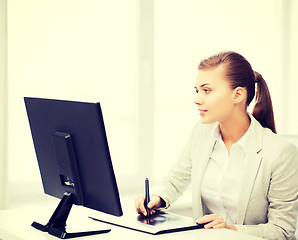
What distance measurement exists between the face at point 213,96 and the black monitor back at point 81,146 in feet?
2.24

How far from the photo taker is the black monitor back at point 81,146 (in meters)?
1.54

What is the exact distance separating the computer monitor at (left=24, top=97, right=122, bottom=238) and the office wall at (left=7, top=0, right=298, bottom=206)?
44.2 inches

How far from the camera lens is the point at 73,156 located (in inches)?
64.9

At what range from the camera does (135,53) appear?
3318mm

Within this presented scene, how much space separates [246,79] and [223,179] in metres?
0.46

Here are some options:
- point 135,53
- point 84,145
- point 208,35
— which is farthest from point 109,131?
point 84,145

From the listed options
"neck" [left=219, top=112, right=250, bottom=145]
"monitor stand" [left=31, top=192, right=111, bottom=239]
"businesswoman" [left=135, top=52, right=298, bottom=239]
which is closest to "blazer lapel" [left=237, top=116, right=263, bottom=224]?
"businesswoman" [left=135, top=52, right=298, bottom=239]

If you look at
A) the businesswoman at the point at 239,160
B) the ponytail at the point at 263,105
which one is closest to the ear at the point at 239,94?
the businesswoman at the point at 239,160

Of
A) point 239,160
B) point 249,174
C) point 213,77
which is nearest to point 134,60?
point 213,77

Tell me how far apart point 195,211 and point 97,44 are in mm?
1359

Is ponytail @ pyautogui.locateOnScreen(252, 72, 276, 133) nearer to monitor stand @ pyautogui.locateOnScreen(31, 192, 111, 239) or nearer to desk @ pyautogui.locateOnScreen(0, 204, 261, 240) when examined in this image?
desk @ pyautogui.locateOnScreen(0, 204, 261, 240)

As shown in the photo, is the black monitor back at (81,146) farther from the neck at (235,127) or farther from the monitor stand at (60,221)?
Answer: the neck at (235,127)

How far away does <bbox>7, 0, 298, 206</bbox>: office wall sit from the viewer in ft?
9.46

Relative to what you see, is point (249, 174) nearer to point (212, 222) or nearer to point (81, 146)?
point (212, 222)
